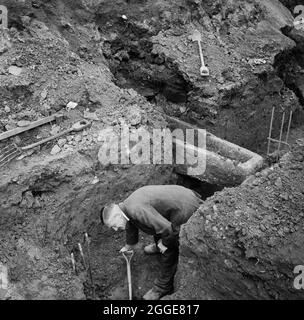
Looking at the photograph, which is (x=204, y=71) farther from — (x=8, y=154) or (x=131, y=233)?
(x=8, y=154)

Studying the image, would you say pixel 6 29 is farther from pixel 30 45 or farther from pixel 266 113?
pixel 266 113

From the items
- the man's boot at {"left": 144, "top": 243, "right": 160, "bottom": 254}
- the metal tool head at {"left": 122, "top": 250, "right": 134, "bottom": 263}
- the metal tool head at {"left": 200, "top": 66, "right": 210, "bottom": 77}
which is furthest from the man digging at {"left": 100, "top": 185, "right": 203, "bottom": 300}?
the metal tool head at {"left": 200, "top": 66, "right": 210, "bottom": 77}

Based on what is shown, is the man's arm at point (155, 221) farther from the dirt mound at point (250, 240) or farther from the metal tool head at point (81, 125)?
the metal tool head at point (81, 125)

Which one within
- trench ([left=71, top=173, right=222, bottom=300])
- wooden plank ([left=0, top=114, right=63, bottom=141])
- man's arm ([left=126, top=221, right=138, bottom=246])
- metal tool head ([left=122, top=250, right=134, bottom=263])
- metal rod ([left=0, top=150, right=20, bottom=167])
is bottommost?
trench ([left=71, top=173, right=222, bottom=300])

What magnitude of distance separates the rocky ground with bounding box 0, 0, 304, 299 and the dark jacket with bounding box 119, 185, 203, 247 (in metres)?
0.32

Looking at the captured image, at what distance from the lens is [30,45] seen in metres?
6.12

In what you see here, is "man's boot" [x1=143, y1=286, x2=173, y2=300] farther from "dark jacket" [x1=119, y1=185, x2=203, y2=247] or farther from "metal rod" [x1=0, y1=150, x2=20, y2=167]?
"metal rod" [x1=0, y1=150, x2=20, y2=167]

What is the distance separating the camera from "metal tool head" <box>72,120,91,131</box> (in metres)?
5.59

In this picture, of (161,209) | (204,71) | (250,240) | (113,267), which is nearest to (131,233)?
(161,209)

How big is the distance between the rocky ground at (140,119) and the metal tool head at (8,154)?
61 millimetres

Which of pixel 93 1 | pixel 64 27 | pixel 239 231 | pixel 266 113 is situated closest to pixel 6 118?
pixel 64 27

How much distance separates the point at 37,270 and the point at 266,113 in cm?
411

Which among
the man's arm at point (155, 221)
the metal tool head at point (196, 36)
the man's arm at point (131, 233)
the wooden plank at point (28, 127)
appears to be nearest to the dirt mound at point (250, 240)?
the man's arm at point (155, 221)

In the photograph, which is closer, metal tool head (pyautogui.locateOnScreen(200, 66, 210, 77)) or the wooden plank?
the wooden plank
